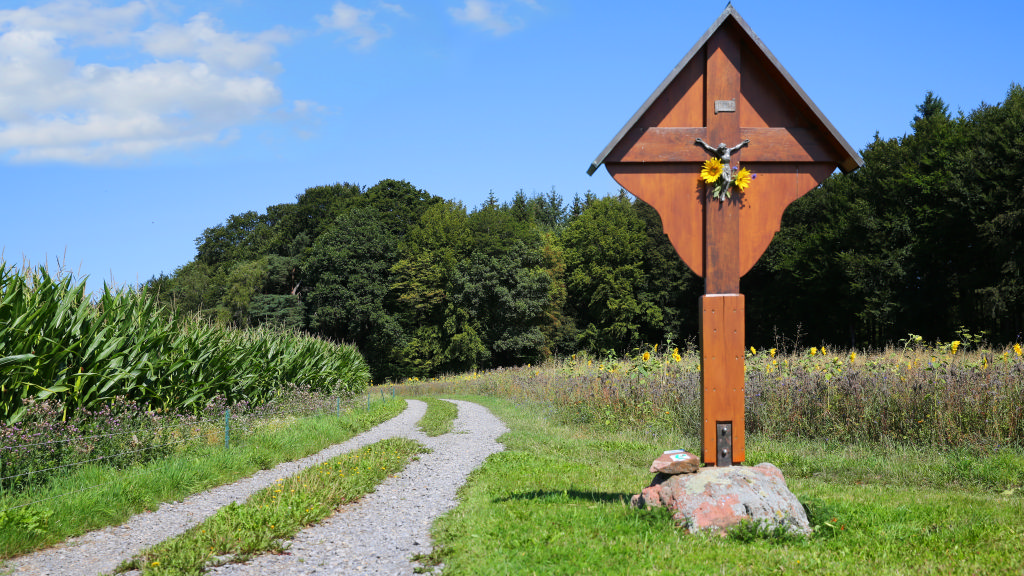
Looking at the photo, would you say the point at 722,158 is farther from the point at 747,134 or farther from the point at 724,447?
the point at 724,447

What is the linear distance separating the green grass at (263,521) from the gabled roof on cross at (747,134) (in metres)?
4.30

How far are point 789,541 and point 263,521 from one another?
15.1 feet

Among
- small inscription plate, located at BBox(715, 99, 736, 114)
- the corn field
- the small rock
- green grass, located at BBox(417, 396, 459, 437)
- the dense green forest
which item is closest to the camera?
the small rock

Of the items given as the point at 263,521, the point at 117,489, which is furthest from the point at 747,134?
the point at 117,489

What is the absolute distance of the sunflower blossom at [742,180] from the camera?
563cm

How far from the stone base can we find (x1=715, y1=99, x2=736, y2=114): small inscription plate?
123 inches

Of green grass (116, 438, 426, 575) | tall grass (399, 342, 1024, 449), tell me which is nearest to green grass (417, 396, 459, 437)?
tall grass (399, 342, 1024, 449)

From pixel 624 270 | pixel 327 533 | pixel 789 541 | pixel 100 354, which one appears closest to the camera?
pixel 789 541

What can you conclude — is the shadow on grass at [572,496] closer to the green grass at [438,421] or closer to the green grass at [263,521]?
the green grass at [263,521]

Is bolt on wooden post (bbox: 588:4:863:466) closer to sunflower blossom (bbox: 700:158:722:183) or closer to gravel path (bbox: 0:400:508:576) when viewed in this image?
sunflower blossom (bbox: 700:158:722:183)

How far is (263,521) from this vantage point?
6.00 meters

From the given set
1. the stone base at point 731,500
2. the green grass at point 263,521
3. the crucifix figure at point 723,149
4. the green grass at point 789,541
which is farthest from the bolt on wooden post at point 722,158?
the green grass at point 263,521

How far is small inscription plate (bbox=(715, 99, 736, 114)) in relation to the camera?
5.77m

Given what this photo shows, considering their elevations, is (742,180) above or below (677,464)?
above
